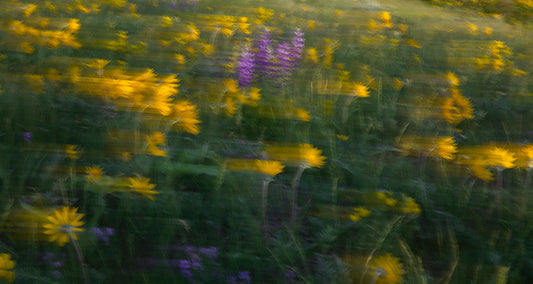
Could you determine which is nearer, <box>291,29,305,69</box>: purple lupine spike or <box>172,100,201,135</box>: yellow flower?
<box>172,100,201,135</box>: yellow flower

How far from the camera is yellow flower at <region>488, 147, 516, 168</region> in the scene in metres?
1.27

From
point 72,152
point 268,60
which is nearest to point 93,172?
point 72,152

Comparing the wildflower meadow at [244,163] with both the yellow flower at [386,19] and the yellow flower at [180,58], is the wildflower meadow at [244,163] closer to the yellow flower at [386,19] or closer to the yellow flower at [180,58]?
the yellow flower at [180,58]

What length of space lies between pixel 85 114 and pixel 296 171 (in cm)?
85

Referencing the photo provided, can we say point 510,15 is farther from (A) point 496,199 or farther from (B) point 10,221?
(B) point 10,221

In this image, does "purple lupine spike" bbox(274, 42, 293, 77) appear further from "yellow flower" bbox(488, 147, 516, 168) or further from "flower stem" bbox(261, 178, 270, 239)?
"yellow flower" bbox(488, 147, 516, 168)

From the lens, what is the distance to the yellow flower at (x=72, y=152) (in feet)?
3.74

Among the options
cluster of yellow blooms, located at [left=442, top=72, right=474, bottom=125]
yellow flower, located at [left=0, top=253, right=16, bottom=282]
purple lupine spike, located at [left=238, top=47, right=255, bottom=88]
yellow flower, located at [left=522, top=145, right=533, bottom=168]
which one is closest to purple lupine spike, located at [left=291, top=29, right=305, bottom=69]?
purple lupine spike, located at [left=238, top=47, right=255, bottom=88]

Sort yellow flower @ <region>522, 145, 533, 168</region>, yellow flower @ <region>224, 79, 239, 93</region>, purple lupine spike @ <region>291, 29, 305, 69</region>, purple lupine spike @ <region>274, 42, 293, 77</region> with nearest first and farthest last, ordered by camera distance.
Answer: yellow flower @ <region>522, 145, 533, 168</region> < yellow flower @ <region>224, 79, 239, 93</region> < purple lupine spike @ <region>274, 42, 293, 77</region> < purple lupine spike @ <region>291, 29, 305, 69</region>

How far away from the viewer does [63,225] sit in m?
0.83

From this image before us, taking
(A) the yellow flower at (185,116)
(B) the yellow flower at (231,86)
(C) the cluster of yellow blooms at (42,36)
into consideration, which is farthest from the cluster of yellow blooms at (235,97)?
(C) the cluster of yellow blooms at (42,36)

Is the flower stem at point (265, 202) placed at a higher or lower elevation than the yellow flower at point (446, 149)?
lower

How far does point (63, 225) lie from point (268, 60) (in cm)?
138

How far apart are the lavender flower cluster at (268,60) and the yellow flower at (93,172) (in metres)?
0.78
